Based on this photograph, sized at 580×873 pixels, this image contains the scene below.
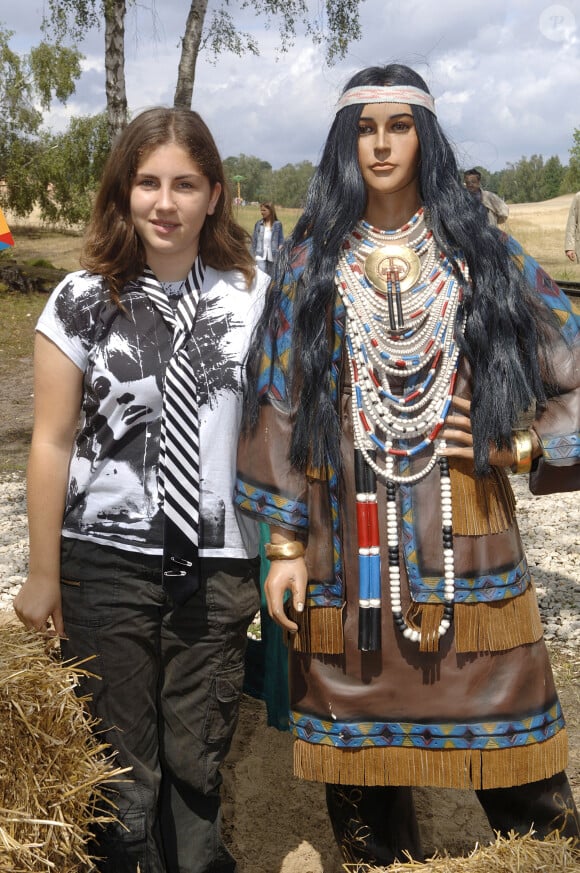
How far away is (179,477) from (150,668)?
1.63 ft

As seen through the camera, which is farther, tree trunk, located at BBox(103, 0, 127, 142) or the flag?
tree trunk, located at BBox(103, 0, 127, 142)

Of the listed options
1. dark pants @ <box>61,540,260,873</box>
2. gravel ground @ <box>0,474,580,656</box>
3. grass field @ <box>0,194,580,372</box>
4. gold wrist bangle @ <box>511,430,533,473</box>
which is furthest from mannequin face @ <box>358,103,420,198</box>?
gravel ground @ <box>0,474,580,656</box>

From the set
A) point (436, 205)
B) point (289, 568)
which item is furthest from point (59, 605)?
point (436, 205)

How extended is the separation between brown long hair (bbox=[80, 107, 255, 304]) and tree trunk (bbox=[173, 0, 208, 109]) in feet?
29.4

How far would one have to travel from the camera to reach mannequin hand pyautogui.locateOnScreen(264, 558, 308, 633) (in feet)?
7.05

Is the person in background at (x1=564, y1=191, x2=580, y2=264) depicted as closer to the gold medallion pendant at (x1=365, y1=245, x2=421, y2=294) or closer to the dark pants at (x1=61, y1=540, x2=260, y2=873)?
the gold medallion pendant at (x1=365, y1=245, x2=421, y2=294)

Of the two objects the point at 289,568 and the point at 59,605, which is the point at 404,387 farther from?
the point at 59,605

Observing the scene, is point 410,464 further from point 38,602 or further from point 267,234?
point 267,234

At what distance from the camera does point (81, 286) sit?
2.20m

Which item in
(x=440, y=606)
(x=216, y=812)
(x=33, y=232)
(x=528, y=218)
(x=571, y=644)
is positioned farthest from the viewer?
Answer: (x=528, y=218)

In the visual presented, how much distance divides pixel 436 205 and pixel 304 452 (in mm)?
662

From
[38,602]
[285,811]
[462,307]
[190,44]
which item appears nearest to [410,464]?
[462,307]

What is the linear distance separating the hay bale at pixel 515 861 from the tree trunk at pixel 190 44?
9.98 metres

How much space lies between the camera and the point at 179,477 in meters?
2.14
